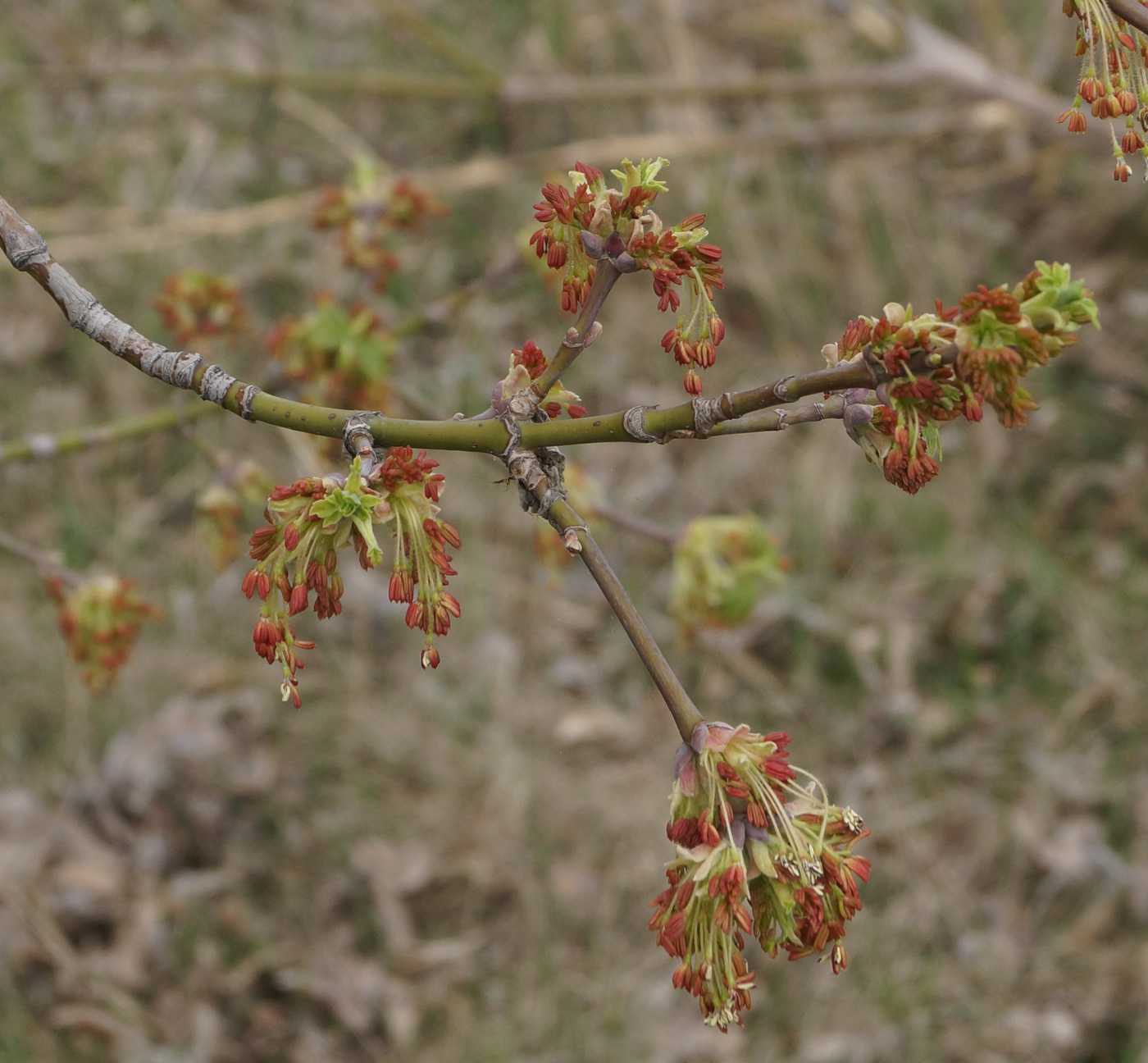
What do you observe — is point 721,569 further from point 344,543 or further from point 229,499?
point 344,543

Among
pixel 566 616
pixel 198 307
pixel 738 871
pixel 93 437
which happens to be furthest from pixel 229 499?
pixel 566 616

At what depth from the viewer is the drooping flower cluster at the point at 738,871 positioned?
1.29 meters

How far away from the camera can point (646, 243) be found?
1.30 meters

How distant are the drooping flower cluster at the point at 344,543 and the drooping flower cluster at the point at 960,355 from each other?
1.65ft

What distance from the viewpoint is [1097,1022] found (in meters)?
3.60

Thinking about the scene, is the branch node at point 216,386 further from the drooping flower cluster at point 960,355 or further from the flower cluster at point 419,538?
the drooping flower cluster at point 960,355

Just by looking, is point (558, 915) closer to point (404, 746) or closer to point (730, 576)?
point (404, 746)

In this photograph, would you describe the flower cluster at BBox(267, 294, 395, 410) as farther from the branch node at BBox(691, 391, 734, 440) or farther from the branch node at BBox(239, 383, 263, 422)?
the branch node at BBox(691, 391, 734, 440)

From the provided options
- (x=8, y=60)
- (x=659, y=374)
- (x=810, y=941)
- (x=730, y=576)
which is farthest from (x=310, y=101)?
(x=810, y=941)

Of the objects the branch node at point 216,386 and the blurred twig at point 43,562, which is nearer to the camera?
the branch node at point 216,386

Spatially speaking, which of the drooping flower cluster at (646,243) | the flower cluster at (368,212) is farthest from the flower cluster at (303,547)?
the flower cluster at (368,212)

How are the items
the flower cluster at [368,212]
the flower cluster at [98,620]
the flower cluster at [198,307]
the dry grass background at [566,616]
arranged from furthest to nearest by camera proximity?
the dry grass background at [566,616] < the flower cluster at [368,212] < the flower cluster at [198,307] < the flower cluster at [98,620]

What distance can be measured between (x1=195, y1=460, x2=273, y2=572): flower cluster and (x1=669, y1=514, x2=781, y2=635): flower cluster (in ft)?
3.15

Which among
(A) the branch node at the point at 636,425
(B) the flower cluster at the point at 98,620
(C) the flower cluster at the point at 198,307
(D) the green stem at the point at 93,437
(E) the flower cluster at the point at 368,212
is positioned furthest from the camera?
(E) the flower cluster at the point at 368,212
